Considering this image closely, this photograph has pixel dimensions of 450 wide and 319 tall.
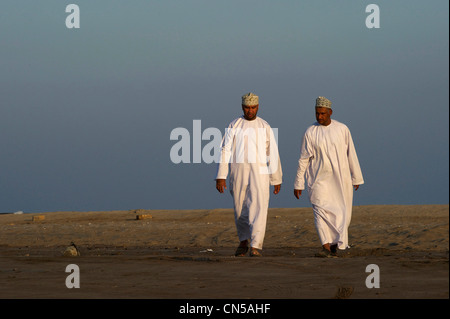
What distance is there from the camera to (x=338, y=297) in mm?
7227

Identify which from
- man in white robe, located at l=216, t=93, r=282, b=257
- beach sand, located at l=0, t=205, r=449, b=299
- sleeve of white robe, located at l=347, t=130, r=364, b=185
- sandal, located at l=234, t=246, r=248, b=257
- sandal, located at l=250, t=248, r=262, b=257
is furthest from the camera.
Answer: sleeve of white robe, located at l=347, t=130, r=364, b=185

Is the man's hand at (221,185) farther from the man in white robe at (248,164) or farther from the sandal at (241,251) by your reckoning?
the sandal at (241,251)

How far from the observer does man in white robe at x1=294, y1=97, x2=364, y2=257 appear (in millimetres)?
12297

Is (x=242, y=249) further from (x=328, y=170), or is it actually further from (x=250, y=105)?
(x=250, y=105)

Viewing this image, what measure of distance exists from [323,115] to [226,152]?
60.4 inches

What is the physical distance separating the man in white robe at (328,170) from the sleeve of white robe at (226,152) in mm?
1053

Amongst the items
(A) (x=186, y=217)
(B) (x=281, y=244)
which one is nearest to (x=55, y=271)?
(B) (x=281, y=244)

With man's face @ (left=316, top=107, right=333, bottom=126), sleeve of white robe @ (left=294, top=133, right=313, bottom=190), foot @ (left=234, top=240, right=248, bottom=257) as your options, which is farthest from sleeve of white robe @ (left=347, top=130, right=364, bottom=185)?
foot @ (left=234, top=240, right=248, bottom=257)

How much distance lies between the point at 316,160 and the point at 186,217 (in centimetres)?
1235

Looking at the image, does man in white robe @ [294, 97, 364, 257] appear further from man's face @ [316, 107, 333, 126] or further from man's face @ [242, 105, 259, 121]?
man's face @ [242, 105, 259, 121]

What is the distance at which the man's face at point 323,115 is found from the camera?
12305 mm

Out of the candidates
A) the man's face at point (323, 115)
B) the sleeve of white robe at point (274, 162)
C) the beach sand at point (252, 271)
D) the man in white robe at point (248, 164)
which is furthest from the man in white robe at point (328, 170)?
the beach sand at point (252, 271)

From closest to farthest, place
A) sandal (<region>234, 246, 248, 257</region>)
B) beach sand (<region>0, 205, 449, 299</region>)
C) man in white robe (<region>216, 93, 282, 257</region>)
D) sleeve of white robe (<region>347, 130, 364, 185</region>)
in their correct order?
beach sand (<region>0, 205, 449, 299</region>) < sandal (<region>234, 246, 248, 257</region>) < man in white robe (<region>216, 93, 282, 257</region>) < sleeve of white robe (<region>347, 130, 364, 185</region>)
